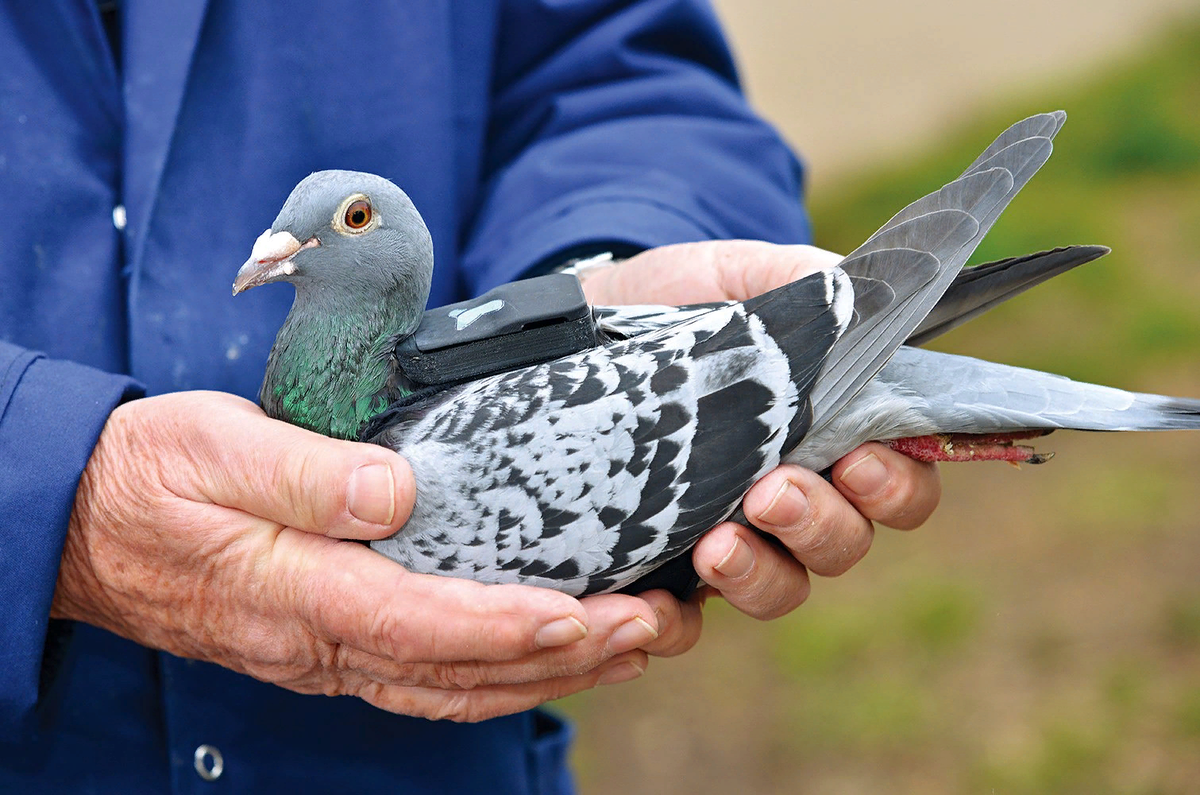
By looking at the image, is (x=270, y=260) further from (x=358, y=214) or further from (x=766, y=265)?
(x=766, y=265)

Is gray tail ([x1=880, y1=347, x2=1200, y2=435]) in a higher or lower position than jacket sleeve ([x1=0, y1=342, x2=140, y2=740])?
lower

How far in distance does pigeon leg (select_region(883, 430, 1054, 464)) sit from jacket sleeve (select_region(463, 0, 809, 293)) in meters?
0.76

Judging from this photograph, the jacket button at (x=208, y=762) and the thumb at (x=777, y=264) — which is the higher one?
the thumb at (x=777, y=264)

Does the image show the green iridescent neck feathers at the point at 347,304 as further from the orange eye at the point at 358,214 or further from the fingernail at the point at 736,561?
the fingernail at the point at 736,561

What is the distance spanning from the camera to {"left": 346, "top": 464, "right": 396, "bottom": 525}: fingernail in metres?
1.81

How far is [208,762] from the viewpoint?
2.21 meters

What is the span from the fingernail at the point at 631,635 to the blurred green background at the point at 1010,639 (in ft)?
7.92

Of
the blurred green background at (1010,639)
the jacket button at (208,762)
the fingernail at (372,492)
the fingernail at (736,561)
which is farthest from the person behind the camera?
the blurred green background at (1010,639)

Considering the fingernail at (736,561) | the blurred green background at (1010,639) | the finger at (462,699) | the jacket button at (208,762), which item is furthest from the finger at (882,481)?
the blurred green background at (1010,639)

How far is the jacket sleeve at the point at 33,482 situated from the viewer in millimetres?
1839

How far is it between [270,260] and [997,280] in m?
1.41

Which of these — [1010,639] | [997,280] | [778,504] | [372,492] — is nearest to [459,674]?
[372,492]

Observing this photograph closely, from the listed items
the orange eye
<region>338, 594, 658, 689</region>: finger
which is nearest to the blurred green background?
<region>338, 594, 658, 689</region>: finger

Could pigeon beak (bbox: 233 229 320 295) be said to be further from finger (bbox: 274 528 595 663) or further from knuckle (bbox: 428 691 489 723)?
knuckle (bbox: 428 691 489 723)
